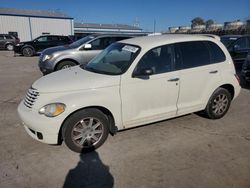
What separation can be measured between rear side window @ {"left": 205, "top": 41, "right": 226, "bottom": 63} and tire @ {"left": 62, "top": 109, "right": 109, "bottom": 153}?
2.50 metres

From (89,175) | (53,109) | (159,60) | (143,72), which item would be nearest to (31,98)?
(53,109)

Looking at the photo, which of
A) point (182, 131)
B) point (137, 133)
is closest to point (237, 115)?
point (182, 131)

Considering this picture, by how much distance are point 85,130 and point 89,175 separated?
747 mm

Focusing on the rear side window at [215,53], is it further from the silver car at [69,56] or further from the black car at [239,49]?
the black car at [239,49]

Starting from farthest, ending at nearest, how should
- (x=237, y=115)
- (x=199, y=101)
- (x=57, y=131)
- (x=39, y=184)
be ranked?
(x=237, y=115) < (x=199, y=101) < (x=57, y=131) < (x=39, y=184)

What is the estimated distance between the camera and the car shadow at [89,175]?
3043mm

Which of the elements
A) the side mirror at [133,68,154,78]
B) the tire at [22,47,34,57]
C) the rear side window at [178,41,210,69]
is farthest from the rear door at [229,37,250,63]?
the tire at [22,47,34,57]

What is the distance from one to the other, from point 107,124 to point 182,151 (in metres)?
1.27

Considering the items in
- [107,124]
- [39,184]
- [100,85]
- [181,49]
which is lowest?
[39,184]

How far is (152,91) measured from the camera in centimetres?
404

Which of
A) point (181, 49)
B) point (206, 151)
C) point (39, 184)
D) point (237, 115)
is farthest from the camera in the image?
point (237, 115)

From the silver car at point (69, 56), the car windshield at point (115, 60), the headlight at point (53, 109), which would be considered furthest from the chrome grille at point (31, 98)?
the silver car at point (69, 56)

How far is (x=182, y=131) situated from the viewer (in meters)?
4.51

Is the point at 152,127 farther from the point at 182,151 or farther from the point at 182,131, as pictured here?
the point at 182,151
